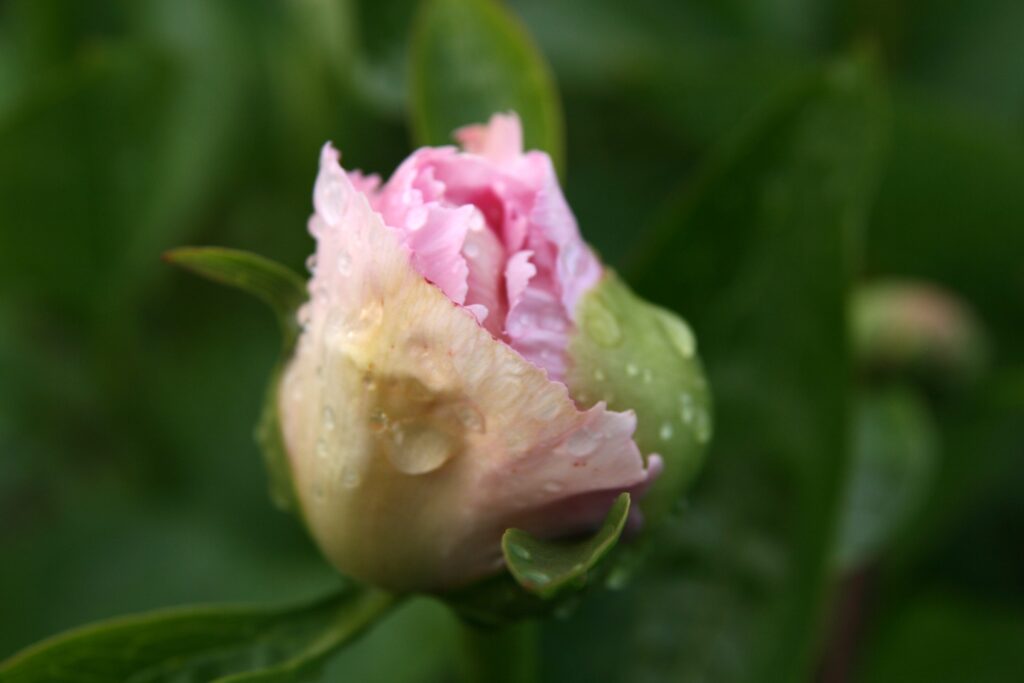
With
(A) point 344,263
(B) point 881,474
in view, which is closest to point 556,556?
(A) point 344,263

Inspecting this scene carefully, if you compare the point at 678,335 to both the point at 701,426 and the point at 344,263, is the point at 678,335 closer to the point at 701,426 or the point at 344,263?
the point at 701,426

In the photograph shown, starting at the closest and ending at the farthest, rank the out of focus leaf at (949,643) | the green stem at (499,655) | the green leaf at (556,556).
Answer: the green leaf at (556,556)
the green stem at (499,655)
the out of focus leaf at (949,643)

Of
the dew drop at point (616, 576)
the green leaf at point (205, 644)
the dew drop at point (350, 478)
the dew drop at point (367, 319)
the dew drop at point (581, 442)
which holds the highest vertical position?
the dew drop at point (367, 319)

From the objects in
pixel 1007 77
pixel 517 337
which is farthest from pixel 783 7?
pixel 517 337

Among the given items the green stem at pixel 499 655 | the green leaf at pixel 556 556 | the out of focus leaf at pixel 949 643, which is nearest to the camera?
the green leaf at pixel 556 556

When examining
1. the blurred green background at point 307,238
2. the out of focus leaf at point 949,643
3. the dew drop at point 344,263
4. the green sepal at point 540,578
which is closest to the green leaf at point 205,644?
the green sepal at point 540,578

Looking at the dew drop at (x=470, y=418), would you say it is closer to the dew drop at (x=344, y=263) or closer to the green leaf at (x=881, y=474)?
the dew drop at (x=344, y=263)
